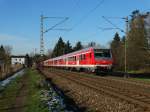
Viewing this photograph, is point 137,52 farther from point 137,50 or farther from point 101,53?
point 101,53

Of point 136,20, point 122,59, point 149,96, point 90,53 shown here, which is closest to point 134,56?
point 122,59

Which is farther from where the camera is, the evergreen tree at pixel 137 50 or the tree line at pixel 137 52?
the evergreen tree at pixel 137 50

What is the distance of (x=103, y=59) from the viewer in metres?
39.9

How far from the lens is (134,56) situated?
225ft

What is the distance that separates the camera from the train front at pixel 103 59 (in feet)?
129

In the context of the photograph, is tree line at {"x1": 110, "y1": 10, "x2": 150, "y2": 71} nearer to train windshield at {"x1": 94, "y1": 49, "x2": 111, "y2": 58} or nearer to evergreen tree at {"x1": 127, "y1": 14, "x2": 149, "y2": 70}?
evergreen tree at {"x1": 127, "y1": 14, "x2": 149, "y2": 70}

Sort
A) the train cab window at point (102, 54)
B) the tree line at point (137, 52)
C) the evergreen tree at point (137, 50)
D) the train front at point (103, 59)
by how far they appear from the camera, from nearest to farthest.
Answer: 1. the train front at point (103, 59)
2. the train cab window at point (102, 54)
3. the tree line at point (137, 52)
4. the evergreen tree at point (137, 50)

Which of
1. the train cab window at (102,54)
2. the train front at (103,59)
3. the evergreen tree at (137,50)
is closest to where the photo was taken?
the train front at (103,59)

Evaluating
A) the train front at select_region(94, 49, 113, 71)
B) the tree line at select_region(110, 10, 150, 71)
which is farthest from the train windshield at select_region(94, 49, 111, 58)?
the tree line at select_region(110, 10, 150, 71)

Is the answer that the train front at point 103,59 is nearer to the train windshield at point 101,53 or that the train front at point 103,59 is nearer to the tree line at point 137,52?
the train windshield at point 101,53

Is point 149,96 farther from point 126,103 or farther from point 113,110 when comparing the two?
point 113,110

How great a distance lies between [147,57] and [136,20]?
14.0 metres

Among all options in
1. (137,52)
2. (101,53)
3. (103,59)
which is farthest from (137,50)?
(103,59)

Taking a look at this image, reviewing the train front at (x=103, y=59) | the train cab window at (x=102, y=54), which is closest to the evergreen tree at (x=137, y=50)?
the train cab window at (x=102, y=54)
